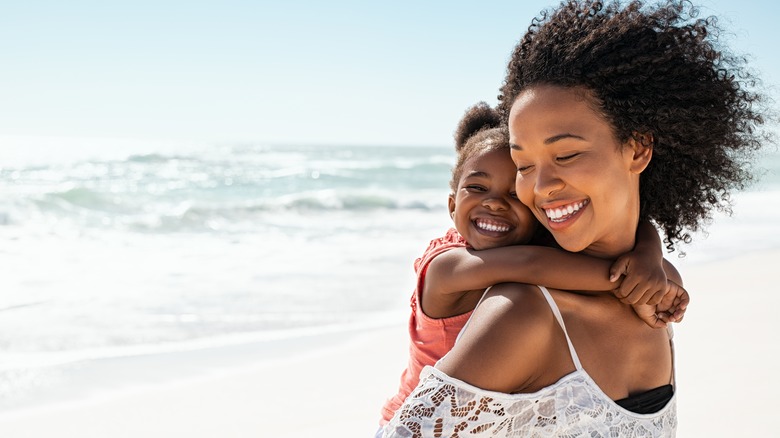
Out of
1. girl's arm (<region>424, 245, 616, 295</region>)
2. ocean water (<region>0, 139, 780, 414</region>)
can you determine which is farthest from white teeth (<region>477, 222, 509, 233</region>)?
ocean water (<region>0, 139, 780, 414</region>)

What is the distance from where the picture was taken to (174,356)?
20.5 feet

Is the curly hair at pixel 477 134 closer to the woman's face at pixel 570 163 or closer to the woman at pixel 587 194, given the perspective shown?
the woman at pixel 587 194

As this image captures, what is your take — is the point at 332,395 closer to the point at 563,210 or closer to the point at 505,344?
the point at 563,210

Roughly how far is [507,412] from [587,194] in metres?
0.56

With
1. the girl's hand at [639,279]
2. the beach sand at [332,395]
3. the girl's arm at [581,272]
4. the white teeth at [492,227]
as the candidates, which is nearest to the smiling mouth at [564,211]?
the girl's arm at [581,272]

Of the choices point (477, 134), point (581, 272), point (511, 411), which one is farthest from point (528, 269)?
point (477, 134)

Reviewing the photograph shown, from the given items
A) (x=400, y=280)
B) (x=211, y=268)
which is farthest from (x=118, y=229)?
(x=400, y=280)

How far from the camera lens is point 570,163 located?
1.84m

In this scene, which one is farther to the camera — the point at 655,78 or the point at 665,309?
the point at 665,309

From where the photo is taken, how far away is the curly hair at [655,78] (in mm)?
1902

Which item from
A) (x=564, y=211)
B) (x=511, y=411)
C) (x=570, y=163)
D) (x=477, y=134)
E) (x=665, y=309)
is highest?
(x=477, y=134)

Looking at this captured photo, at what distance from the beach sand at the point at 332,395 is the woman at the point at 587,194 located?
2.52 meters

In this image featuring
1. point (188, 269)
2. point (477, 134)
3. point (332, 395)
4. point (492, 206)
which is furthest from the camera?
point (188, 269)

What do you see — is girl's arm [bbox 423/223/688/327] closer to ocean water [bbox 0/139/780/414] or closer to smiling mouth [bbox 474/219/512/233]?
smiling mouth [bbox 474/219/512/233]
